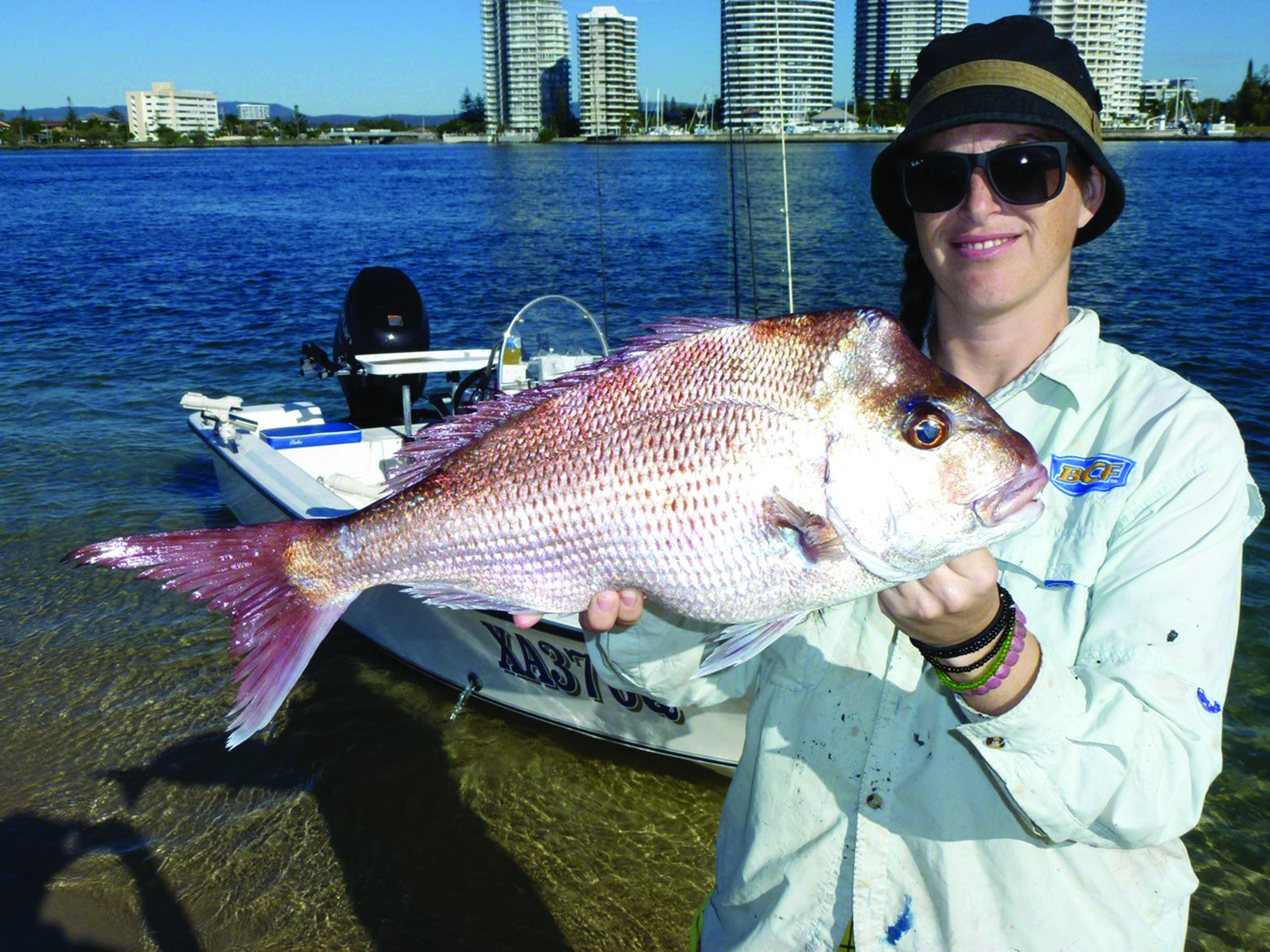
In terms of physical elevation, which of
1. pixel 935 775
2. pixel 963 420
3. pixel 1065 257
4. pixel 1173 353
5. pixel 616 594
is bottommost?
pixel 1173 353

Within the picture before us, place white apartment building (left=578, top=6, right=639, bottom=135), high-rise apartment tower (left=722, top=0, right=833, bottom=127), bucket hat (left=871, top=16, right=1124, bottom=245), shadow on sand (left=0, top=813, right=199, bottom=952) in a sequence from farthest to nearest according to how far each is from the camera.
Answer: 1. white apartment building (left=578, top=6, right=639, bottom=135)
2. high-rise apartment tower (left=722, top=0, right=833, bottom=127)
3. shadow on sand (left=0, top=813, right=199, bottom=952)
4. bucket hat (left=871, top=16, right=1124, bottom=245)

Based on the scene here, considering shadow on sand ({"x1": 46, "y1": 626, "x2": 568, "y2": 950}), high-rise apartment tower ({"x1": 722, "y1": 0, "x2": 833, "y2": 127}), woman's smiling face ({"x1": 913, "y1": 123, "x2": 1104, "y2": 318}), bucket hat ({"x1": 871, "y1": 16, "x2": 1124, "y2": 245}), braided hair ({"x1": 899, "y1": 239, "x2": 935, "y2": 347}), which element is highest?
high-rise apartment tower ({"x1": 722, "y1": 0, "x2": 833, "y2": 127})

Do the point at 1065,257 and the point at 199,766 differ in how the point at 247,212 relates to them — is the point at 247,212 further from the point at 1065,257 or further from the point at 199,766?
the point at 1065,257

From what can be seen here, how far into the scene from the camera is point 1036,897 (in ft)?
5.83

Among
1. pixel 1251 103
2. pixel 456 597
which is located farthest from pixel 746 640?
pixel 1251 103

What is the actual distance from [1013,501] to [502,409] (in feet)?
3.65

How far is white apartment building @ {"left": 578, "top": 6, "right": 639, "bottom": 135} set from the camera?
52.9 feet

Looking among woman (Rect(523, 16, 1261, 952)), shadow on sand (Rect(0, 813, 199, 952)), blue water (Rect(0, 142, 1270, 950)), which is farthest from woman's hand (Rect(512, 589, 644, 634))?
shadow on sand (Rect(0, 813, 199, 952))

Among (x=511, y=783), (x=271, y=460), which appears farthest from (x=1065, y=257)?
(x=271, y=460)

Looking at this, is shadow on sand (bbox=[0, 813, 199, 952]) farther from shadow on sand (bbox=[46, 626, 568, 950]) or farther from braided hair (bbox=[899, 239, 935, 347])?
braided hair (bbox=[899, 239, 935, 347])

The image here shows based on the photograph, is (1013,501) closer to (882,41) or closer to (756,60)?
(756,60)

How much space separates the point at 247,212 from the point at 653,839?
4213cm

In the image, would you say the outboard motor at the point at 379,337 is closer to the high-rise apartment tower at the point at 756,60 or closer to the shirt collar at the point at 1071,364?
the high-rise apartment tower at the point at 756,60

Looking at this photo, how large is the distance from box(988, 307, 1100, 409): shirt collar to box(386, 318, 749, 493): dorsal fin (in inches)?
23.6
